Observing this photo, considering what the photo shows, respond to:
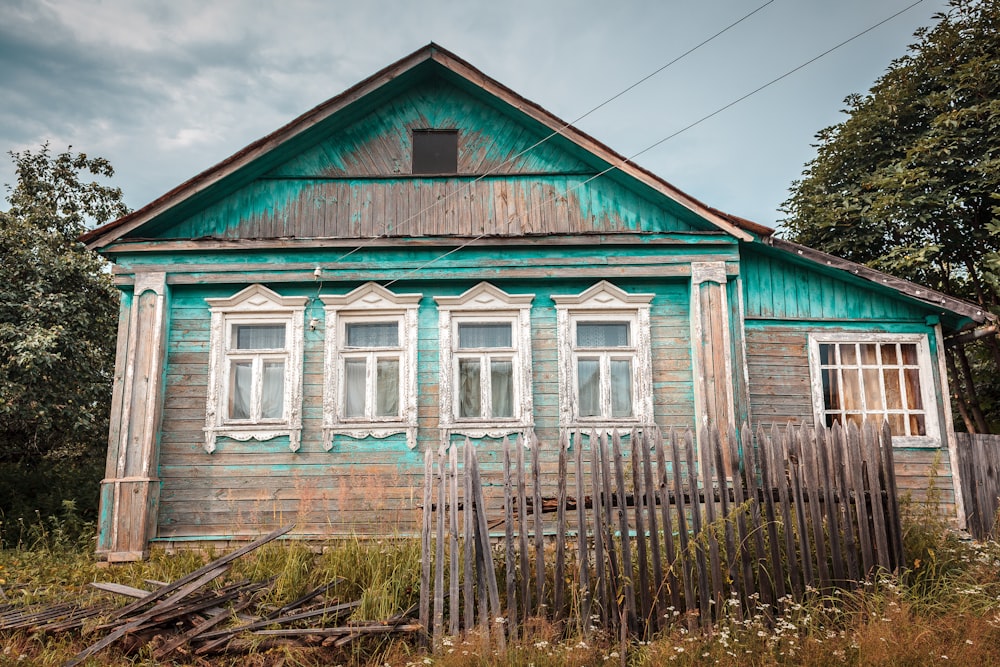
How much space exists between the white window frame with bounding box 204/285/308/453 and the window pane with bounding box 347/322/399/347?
0.63 meters

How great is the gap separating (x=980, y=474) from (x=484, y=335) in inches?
274

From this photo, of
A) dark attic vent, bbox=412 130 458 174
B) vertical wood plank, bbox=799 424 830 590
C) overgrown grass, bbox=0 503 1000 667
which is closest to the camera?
overgrown grass, bbox=0 503 1000 667

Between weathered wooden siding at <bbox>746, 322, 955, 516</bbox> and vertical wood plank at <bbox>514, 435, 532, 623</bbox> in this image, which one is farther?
weathered wooden siding at <bbox>746, 322, 955, 516</bbox>

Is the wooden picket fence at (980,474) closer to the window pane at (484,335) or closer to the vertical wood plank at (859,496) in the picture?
the vertical wood plank at (859,496)

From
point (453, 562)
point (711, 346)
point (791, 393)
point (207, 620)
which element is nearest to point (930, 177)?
point (791, 393)

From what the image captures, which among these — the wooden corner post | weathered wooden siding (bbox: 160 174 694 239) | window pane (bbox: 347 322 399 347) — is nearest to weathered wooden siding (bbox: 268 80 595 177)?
weathered wooden siding (bbox: 160 174 694 239)

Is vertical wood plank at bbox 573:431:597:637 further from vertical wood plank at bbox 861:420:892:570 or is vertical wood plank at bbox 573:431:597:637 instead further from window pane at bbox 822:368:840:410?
window pane at bbox 822:368:840:410

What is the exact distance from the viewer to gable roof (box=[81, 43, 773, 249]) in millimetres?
8820

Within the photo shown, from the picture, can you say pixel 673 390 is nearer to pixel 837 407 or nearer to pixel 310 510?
pixel 837 407

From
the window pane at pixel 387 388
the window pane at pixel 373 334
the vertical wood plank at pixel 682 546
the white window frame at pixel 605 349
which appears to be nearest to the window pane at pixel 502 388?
the white window frame at pixel 605 349

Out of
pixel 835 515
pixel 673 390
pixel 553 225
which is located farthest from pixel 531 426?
pixel 835 515

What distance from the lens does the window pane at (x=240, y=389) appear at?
8.86 metres

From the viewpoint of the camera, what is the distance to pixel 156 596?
5.74m

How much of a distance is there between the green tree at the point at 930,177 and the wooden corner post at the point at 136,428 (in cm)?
1296
